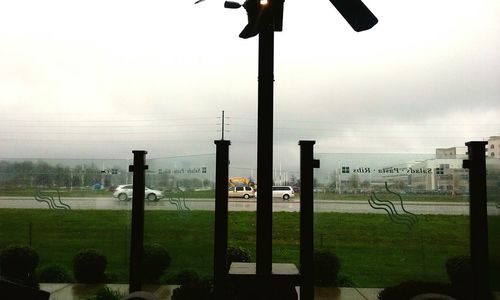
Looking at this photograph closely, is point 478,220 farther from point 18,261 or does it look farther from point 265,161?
point 18,261

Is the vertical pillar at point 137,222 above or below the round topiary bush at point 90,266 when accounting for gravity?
above

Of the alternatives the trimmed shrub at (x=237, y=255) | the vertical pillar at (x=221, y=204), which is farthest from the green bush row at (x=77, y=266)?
the vertical pillar at (x=221, y=204)

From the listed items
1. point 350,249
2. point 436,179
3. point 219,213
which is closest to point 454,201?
point 436,179

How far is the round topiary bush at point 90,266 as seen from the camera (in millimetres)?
5918

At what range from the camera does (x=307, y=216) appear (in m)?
4.32

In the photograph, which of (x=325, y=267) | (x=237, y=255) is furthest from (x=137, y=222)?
(x=325, y=267)

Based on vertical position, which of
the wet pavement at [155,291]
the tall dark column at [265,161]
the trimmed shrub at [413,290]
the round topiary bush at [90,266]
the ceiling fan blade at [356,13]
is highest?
the ceiling fan blade at [356,13]

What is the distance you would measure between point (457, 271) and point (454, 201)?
0.85 m

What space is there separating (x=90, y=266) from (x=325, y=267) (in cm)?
309

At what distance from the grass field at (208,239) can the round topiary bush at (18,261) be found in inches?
10.3

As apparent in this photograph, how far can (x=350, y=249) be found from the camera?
5.54 metres

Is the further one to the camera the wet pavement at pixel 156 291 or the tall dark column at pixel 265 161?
the wet pavement at pixel 156 291

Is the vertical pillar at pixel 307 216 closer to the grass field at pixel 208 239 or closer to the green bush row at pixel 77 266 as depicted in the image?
the grass field at pixel 208 239

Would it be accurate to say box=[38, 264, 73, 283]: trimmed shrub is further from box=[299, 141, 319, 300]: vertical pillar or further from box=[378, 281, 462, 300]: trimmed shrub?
box=[378, 281, 462, 300]: trimmed shrub
